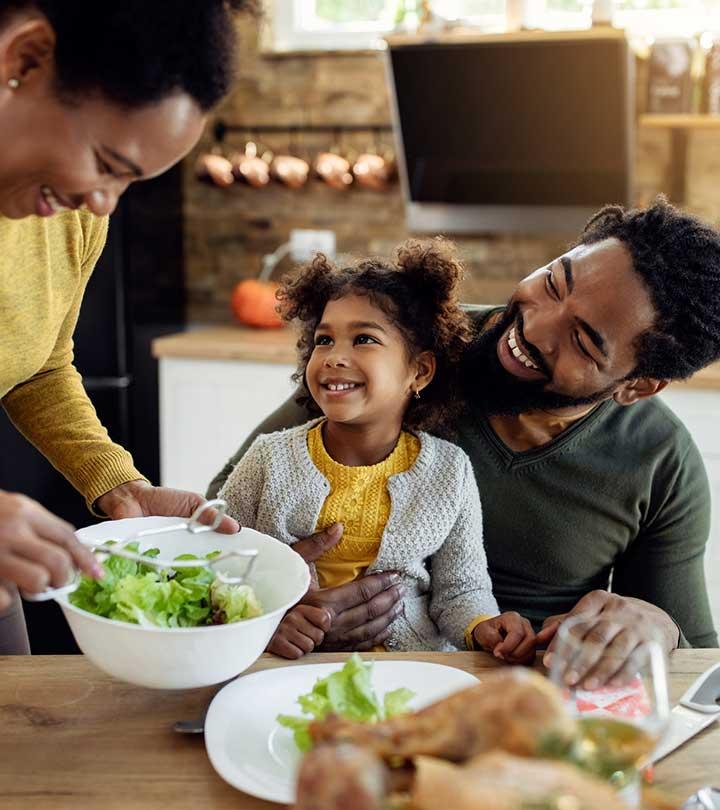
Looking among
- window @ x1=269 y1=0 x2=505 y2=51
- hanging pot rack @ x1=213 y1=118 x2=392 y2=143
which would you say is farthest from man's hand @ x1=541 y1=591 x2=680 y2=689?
window @ x1=269 y1=0 x2=505 y2=51

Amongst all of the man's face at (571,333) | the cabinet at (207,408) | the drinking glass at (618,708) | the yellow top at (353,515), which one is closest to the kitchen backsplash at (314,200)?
the cabinet at (207,408)

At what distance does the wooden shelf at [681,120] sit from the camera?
316 centimetres

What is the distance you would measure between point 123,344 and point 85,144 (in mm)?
2590

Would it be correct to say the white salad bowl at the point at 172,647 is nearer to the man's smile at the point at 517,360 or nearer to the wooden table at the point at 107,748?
the wooden table at the point at 107,748

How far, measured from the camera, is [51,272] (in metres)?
1.37

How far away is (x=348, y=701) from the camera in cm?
97

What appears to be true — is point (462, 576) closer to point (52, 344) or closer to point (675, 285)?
point (675, 285)

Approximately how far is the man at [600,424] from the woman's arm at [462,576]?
11 cm

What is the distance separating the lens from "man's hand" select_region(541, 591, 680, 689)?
2.70 ft

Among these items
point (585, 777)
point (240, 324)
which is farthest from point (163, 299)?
point (585, 777)

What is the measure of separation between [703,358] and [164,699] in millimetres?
988

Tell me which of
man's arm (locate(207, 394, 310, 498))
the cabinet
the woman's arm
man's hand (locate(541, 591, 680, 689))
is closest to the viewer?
man's hand (locate(541, 591, 680, 689))

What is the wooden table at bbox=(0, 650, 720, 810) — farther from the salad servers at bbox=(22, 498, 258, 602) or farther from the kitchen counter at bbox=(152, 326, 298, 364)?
the kitchen counter at bbox=(152, 326, 298, 364)

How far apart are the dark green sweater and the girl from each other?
0.10 meters
